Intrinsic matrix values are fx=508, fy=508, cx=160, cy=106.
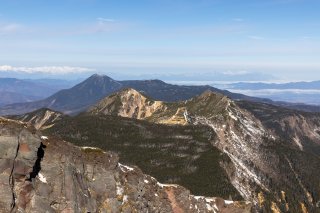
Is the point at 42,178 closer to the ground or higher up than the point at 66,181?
higher up

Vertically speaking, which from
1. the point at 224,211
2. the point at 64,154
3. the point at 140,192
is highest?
the point at 64,154

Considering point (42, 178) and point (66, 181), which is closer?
point (42, 178)

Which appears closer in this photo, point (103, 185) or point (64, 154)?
point (64, 154)

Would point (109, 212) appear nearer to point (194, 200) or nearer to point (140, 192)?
point (140, 192)

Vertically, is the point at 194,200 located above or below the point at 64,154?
below

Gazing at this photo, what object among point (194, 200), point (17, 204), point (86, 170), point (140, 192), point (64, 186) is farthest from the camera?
point (194, 200)

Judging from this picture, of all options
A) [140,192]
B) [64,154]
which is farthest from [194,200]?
[64,154]

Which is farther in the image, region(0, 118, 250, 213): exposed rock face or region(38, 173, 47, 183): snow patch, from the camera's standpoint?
region(38, 173, 47, 183): snow patch

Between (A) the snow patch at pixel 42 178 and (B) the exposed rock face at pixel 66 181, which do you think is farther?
(A) the snow patch at pixel 42 178
